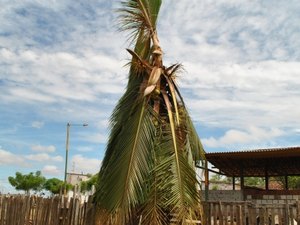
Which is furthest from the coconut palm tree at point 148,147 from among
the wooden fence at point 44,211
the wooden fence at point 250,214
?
the wooden fence at point 44,211

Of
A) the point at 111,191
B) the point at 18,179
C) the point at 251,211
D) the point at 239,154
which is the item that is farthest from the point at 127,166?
the point at 18,179

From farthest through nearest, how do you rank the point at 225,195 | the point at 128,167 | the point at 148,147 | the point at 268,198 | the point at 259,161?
the point at 259,161 → the point at 225,195 → the point at 268,198 → the point at 148,147 → the point at 128,167

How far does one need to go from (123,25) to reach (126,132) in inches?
79.3

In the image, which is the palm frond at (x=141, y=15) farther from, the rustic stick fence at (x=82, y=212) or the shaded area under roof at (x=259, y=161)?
the shaded area under roof at (x=259, y=161)

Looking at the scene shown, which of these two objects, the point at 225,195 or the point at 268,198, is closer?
the point at 268,198

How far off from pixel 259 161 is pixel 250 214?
32.3 feet

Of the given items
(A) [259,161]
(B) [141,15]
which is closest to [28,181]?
(A) [259,161]

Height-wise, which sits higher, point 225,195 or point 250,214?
point 225,195

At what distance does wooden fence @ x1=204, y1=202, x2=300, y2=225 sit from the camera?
664 cm

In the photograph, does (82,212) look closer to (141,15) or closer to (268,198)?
(141,15)

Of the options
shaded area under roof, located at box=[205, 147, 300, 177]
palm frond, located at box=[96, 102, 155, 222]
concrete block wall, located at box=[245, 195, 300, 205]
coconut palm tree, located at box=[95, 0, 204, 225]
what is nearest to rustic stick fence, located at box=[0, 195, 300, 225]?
coconut palm tree, located at box=[95, 0, 204, 225]

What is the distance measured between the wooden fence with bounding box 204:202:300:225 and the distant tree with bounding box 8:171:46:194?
39.8 m

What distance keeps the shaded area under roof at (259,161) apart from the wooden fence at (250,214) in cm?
553

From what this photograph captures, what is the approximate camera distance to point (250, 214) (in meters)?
6.84
